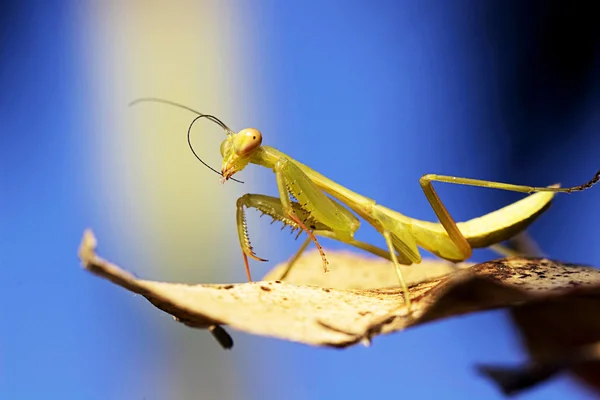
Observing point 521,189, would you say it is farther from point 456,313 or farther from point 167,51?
point 167,51

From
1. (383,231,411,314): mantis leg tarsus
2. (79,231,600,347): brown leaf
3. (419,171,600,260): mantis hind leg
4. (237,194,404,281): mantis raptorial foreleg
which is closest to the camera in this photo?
(79,231,600,347): brown leaf

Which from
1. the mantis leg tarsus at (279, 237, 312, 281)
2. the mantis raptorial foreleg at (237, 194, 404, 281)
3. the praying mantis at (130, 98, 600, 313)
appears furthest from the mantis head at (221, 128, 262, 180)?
the mantis leg tarsus at (279, 237, 312, 281)

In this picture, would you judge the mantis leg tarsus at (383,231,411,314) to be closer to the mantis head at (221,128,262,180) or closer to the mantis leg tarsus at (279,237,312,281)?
the mantis leg tarsus at (279,237,312,281)

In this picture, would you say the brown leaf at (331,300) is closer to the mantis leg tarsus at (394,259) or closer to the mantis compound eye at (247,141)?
the mantis leg tarsus at (394,259)

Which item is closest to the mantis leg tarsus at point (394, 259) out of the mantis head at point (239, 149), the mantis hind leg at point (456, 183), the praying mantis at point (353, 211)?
the praying mantis at point (353, 211)

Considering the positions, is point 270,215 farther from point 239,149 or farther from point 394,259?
point 394,259

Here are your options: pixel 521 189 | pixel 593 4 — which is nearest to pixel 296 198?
pixel 521 189
